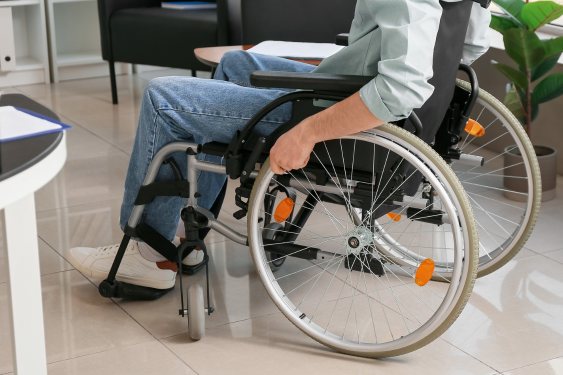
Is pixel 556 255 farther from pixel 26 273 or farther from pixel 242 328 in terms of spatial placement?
pixel 26 273

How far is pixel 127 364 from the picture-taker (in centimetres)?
205

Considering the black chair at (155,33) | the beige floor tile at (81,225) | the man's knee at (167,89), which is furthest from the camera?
the black chair at (155,33)

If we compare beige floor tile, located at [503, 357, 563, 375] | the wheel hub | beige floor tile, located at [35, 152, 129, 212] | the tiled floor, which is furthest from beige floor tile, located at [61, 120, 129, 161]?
beige floor tile, located at [503, 357, 563, 375]

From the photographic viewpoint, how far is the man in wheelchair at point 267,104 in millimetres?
1805

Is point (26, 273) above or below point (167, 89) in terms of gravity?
below

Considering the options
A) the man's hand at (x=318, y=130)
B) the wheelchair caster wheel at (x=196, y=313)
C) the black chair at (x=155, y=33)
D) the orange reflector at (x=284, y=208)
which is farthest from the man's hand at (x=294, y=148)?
the black chair at (x=155, y=33)

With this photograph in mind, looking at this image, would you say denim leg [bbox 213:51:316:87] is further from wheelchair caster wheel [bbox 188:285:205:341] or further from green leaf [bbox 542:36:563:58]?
green leaf [bbox 542:36:563:58]

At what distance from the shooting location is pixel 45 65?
4738 millimetres

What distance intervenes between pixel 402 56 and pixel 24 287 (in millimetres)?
843

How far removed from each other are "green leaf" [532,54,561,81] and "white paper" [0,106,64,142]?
6.59 ft

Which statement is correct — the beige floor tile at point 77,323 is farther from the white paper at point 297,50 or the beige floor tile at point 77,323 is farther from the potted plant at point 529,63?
the potted plant at point 529,63

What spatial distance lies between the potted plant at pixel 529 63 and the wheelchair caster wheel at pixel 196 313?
4.54 feet

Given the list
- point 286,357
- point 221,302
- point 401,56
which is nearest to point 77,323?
point 221,302

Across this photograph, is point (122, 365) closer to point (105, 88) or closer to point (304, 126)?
point (304, 126)
